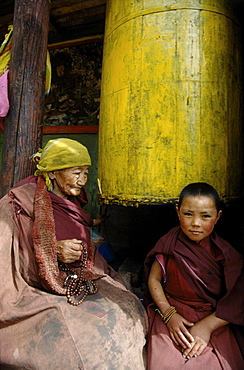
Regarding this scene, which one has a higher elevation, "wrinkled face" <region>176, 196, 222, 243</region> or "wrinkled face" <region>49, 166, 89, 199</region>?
"wrinkled face" <region>49, 166, 89, 199</region>

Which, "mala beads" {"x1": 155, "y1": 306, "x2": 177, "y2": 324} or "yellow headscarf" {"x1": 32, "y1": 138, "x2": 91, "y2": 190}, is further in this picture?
"yellow headscarf" {"x1": 32, "y1": 138, "x2": 91, "y2": 190}

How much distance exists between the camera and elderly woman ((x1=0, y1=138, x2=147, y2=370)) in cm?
133

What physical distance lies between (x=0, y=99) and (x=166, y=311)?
215 centimetres

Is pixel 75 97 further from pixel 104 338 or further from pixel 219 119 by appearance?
pixel 104 338

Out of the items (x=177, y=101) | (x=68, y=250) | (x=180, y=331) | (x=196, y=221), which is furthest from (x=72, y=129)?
(x=180, y=331)

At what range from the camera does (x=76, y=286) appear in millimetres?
1633

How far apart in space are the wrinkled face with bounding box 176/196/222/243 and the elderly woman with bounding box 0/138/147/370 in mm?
647

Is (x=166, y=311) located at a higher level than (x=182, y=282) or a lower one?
lower

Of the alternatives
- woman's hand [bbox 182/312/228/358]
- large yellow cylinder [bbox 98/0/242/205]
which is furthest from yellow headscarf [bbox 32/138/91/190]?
woman's hand [bbox 182/312/228/358]

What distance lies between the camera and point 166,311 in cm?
155

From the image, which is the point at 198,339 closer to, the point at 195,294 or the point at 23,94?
the point at 195,294

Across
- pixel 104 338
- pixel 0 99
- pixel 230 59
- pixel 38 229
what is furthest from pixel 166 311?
pixel 0 99

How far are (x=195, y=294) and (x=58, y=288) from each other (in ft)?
2.86

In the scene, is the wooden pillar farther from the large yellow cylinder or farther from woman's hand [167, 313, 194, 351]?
woman's hand [167, 313, 194, 351]
